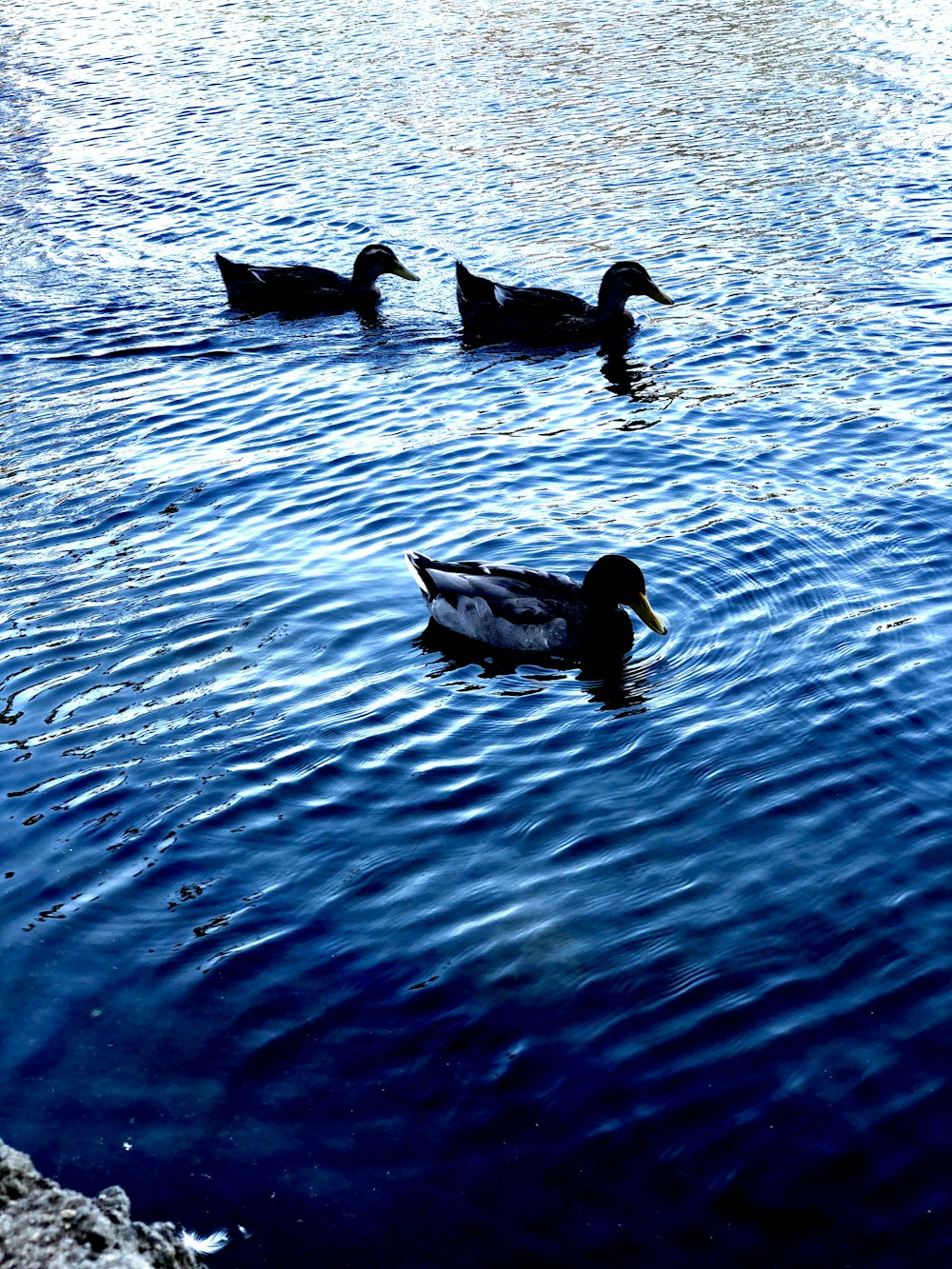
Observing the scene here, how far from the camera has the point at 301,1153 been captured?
601 cm

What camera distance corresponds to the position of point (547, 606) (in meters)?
10.0

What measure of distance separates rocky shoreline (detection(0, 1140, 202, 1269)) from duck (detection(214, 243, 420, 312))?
46.8 feet

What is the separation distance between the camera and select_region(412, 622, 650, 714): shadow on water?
948 centimetres

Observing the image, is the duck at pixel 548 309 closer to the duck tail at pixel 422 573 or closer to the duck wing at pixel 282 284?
the duck wing at pixel 282 284

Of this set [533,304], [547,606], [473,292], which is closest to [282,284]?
[473,292]

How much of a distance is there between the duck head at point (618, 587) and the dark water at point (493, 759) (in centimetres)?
30

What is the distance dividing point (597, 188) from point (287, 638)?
1354 centimetres

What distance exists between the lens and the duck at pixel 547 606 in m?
9.90

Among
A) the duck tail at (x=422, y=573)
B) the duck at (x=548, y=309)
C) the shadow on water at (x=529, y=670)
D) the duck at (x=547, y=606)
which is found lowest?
the shadow on water at (x=529, y=670)

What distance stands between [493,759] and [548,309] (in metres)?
9.08

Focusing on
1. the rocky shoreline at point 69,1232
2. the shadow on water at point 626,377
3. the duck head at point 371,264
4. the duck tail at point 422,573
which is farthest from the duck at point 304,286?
the rocky shoreline at point 69,1232

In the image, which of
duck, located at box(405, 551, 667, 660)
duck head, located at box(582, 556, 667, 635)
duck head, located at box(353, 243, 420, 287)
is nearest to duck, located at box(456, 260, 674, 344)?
duck head, located at box(353, 243, 420, 287)

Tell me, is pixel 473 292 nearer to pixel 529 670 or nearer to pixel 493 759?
pixel 529 670

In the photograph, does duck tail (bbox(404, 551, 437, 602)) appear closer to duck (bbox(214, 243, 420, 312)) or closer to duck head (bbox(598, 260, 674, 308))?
Answer: duck head (bbox(598, 260, 674, 308))
